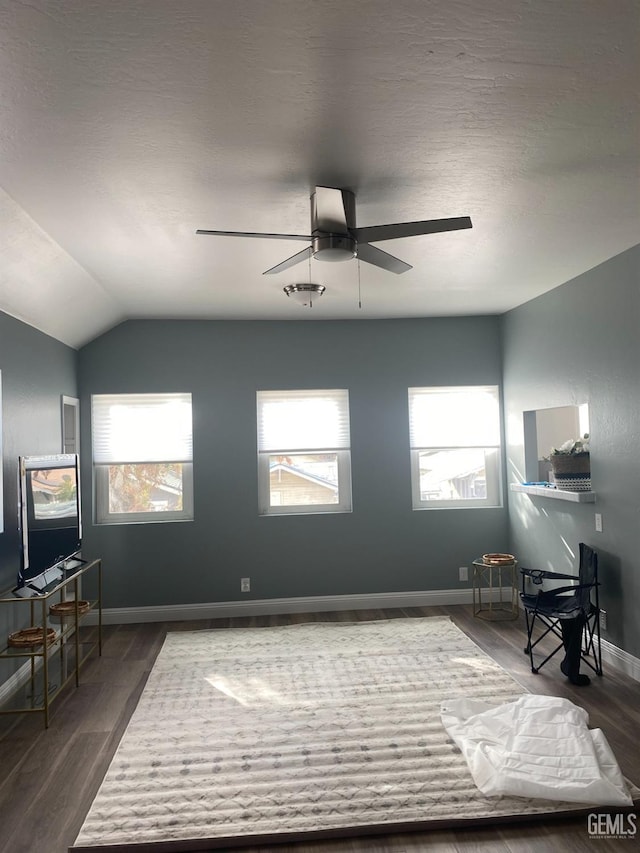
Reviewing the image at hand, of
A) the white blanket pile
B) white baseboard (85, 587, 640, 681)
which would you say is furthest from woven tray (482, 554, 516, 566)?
the white blanket pile

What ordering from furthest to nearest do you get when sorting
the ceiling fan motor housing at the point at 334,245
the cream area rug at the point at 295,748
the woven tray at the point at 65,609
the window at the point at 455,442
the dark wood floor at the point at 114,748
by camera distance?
1. the window at the point at 455,442
2. the woven tray at the point at 65,609
3. the ceiling fan motor housing at the point at 334,245
4. the cream area rug at the point at 295,748
5. the dark wood floor at the point at 114,748

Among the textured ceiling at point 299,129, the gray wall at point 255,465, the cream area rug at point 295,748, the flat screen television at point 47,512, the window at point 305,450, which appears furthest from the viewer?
the window at point 305,450

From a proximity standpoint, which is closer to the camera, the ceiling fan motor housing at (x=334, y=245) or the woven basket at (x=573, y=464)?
the ceiling fan motor housing at (x=334, y=245)

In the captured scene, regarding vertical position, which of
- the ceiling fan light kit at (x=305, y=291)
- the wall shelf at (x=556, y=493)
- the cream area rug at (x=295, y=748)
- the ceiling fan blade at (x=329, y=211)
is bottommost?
the cream area rug at (x=295, y=748)

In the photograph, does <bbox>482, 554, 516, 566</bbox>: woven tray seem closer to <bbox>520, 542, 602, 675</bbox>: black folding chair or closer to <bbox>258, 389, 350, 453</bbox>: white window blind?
<bbox>520, 542, 602, 675</bbox>: black folding chair

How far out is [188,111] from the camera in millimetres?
2180

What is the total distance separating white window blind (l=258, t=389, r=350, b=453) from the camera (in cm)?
598

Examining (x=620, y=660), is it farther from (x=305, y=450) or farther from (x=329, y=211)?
(x=329, y=211)

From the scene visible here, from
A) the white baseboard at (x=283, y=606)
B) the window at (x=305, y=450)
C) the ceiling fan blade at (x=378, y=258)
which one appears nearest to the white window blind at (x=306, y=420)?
the window at (x=305, y=450)

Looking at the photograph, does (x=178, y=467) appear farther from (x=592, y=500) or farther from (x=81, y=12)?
(x=81, y=12)

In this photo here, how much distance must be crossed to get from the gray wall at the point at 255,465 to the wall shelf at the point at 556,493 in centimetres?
74

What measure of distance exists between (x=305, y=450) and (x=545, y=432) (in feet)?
7.38

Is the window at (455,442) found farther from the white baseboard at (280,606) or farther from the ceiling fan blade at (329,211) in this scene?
the ceiling fan blade at (329,211)

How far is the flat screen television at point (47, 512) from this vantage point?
12.4 ft
